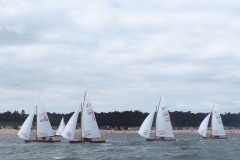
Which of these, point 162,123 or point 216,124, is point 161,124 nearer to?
point 162,123

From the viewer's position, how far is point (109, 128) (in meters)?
169

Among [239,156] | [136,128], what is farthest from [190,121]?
[239,156]

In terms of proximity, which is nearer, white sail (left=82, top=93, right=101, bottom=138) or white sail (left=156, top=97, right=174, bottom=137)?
white sail (left=82, top=93, right=101, bottom=138)

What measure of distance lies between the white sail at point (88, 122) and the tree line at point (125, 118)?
95257 mm

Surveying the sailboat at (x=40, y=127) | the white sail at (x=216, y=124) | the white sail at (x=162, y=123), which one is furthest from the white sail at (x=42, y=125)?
the white sail at (x=216, y=124)

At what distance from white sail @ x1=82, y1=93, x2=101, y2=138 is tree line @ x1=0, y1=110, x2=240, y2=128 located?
313 feet

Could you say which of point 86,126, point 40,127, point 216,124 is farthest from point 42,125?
point 216,124

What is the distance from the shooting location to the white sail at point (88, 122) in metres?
62.9

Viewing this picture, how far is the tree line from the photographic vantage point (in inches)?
6477

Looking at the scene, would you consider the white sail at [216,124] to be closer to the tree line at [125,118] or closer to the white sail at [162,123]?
the white sail at [162,123]

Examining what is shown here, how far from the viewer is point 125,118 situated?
168 meters

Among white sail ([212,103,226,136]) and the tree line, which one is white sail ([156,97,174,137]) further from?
the tree line

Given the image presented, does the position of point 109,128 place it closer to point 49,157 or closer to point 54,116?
point 54,116

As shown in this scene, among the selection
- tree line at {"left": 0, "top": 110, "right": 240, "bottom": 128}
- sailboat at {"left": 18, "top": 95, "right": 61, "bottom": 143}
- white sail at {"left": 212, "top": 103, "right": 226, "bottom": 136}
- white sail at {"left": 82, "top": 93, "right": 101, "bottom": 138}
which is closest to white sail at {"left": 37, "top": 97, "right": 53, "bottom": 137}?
sailboat at {"left": 18, "top": 95, "right": 61, "bottom": 143}
